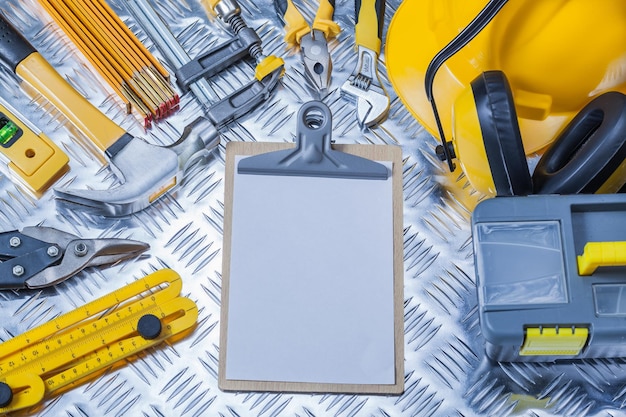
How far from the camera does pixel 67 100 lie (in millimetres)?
1000

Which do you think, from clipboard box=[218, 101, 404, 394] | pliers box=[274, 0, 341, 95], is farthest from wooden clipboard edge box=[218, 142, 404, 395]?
pliers box=[274, 0, 341, 95]

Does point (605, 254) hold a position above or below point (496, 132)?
below

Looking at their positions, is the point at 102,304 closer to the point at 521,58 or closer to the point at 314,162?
the point at 314,162

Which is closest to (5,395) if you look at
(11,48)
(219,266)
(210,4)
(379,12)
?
(219,266)

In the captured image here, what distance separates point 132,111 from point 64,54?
134 millimetres

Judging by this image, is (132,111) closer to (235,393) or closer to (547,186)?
(235,393)

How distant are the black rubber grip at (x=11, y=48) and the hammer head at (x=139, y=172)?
0.58 ft

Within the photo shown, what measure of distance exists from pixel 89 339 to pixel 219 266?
0.18 m

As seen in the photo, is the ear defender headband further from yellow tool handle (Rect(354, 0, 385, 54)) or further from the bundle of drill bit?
the bundle of drill bit

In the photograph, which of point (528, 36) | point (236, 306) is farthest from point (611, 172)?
point (236, 306)

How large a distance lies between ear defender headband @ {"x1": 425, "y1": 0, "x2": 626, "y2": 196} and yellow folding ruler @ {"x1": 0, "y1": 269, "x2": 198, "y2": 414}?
0.40 metres

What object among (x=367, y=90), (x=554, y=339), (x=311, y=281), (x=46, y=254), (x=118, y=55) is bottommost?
(x=554, y=339)

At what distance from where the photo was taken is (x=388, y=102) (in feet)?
3.41

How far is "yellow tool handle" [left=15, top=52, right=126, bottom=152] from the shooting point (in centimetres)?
99
